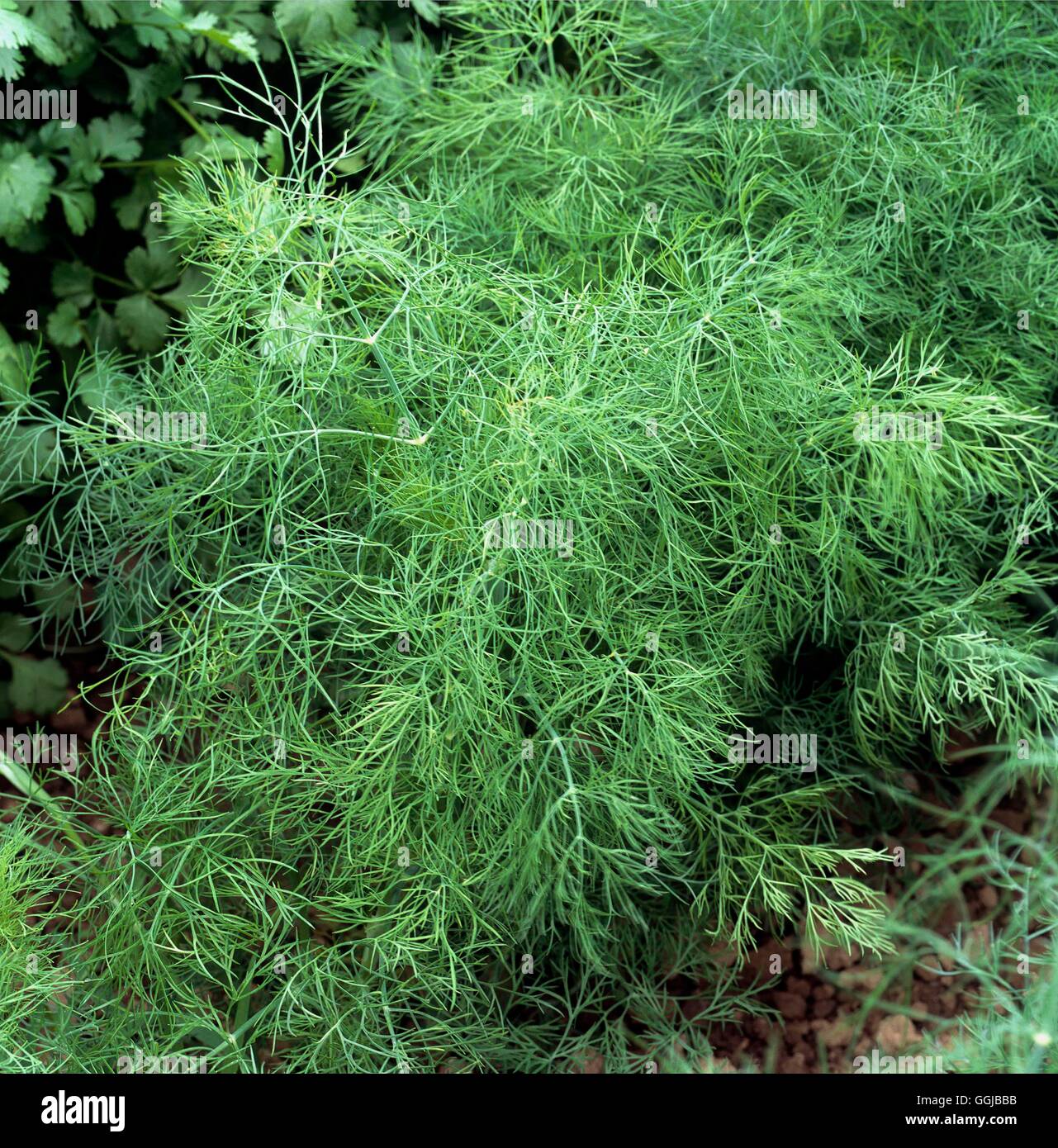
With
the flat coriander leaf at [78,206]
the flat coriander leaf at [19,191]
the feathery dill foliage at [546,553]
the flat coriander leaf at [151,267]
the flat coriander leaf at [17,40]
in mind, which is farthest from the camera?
the flat coriander leaf at [151,267]

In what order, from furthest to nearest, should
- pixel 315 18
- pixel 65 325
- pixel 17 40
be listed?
pixel 65 325 < pixel 315 18 < pixel 17 40

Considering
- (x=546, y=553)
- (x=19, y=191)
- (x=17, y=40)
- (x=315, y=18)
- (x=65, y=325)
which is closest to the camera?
(x=546, y=553)

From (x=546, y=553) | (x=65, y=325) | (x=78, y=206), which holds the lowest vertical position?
(x=65, y=325)

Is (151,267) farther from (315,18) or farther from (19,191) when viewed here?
(315,18)

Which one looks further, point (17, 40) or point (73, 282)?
point (73, 282)

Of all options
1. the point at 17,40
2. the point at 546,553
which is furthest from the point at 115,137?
the point at 546,553

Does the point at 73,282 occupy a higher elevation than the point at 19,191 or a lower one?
lower

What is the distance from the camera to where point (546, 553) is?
6.98 feet

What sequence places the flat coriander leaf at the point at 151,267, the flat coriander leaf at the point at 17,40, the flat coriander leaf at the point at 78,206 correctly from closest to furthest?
the flat coriander leaf at the point at 17,40 < the flat coriander leaf at the point at 78,206 < the flat coriander leaf at the point at 151,267

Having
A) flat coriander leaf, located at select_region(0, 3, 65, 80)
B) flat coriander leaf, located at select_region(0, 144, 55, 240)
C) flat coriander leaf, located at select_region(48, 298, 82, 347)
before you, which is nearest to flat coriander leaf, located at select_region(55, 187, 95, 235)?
flat coriander leaf, located at select_region(0, 144, 55, 240)

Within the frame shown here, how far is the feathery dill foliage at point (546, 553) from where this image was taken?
2174 millimetres

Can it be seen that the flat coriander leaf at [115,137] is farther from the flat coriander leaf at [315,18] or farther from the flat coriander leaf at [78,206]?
the flat coriander leaf at [315,18]

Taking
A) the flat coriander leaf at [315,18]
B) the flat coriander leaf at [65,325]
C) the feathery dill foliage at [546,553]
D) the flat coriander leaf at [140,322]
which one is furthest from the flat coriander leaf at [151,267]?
the flat coriander leaf at [315,18]

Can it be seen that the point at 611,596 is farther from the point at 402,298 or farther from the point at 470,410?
the point at 402,298
